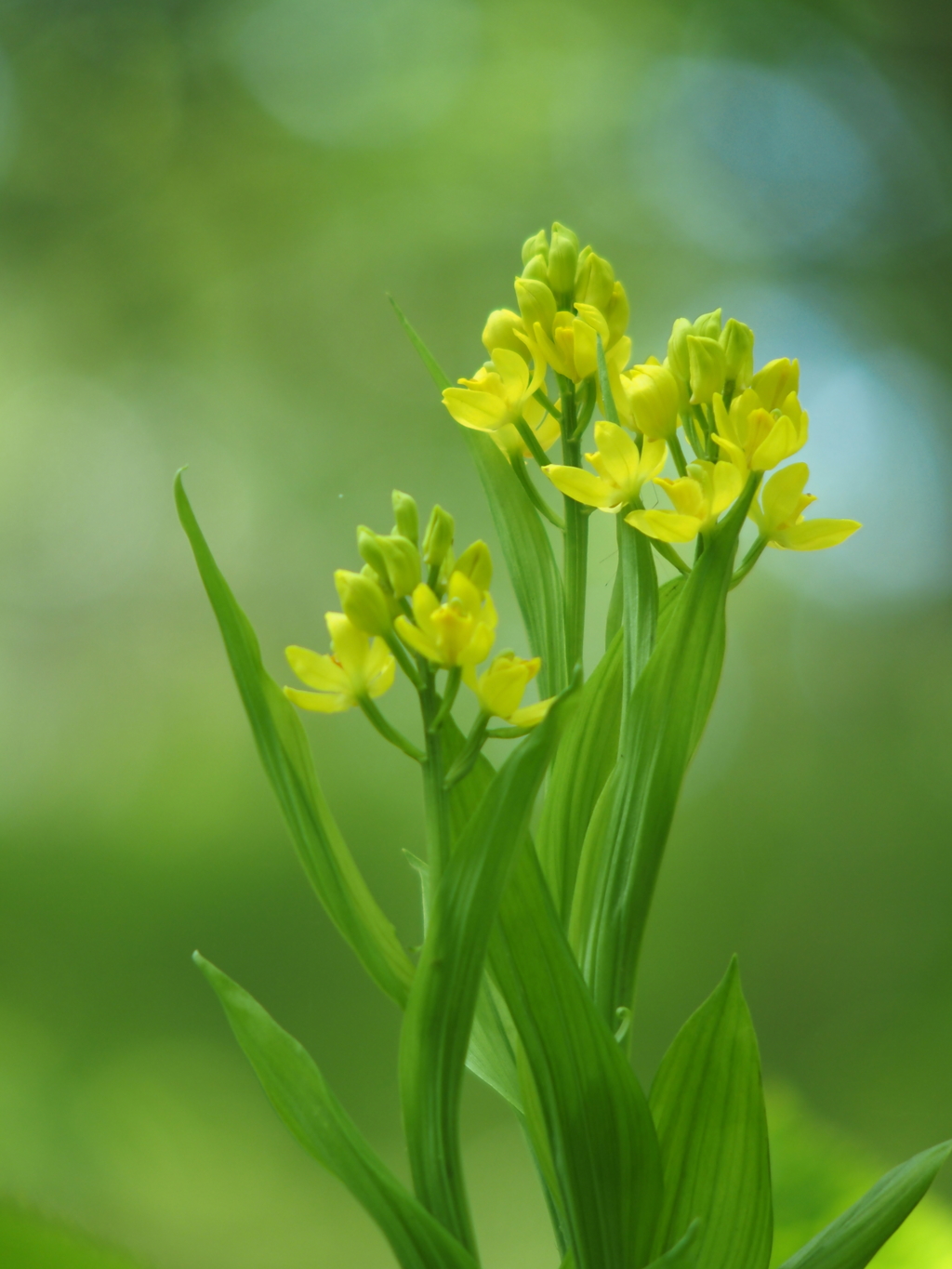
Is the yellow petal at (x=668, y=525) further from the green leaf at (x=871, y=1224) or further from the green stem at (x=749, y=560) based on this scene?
the green leaf at (x=871, y=1224)

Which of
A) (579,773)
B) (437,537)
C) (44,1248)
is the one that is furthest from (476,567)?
(44,1248)

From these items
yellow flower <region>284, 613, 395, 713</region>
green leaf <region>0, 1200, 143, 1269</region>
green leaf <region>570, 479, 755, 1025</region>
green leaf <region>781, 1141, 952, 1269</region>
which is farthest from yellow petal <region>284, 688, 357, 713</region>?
green leaf <region>0, 1200, 143, 1269</region>

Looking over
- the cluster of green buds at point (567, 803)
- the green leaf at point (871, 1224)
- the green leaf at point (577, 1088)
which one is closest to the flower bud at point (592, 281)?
the cluster of green buds at point (567, 803)

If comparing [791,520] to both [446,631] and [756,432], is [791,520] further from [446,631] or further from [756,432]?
[446,631]

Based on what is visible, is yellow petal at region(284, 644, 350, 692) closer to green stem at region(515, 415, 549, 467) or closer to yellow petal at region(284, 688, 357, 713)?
yellow petal at region(284, 688, 357, 713)

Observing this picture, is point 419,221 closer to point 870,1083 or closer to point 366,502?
point 366,502

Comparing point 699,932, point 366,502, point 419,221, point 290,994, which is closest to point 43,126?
point 419,221
